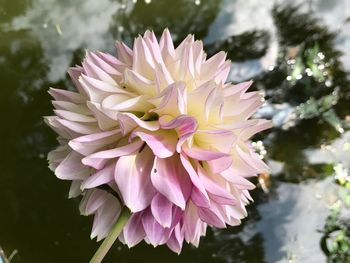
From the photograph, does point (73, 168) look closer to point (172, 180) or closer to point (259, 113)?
point (172, 180)

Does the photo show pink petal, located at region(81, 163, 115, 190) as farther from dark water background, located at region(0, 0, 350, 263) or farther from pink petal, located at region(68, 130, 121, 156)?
dark water background, located at region(0, 0, 350, 263)

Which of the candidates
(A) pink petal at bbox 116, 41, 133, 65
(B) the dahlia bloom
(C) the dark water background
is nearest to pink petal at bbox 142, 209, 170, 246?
(B) the dahlia bloom

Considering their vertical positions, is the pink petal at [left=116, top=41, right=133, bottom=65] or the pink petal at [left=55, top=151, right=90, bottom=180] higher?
the pink petal at [left=116, top=41, right=133, bottom=65]

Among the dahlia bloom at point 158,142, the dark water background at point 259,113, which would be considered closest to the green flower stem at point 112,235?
the dahlia bloom at point 158,142

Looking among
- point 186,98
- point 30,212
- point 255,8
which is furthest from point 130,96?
point 255,8

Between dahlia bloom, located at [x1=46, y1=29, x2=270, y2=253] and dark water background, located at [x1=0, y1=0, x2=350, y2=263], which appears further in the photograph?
dark water background, located at [x1=0, y1=0, x2=350, y2=263]

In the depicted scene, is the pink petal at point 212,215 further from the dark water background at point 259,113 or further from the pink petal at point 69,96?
the dark water background at point 259,113

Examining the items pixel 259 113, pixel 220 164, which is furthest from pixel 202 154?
pixel 259 113
